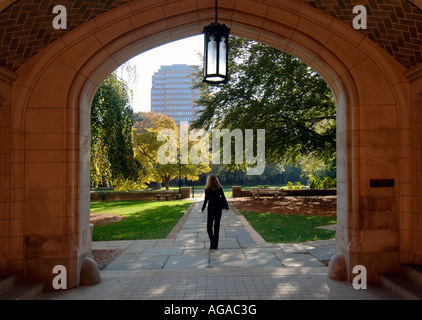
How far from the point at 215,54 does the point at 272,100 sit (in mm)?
11433

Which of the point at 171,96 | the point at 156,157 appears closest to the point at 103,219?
the point at 156,157

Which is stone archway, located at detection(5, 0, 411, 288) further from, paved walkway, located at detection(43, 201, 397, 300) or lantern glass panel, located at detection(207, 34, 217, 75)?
lantern glass panel, located at detection(207, 34, 217, 75)

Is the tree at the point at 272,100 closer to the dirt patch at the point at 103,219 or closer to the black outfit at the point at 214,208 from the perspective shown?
the dirt patch at the point at 103,219

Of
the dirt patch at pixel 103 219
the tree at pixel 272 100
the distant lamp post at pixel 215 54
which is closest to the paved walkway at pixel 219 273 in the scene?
the distant lamp post at pixel 215 54

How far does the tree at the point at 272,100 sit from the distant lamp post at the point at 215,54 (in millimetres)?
10340

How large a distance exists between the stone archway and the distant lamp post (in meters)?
1.17

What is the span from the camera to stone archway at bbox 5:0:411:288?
4.32 metres

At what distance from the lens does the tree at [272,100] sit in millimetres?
13523

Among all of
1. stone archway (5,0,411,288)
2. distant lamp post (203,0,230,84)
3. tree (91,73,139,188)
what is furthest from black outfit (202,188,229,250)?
tree (91,73,139,188)

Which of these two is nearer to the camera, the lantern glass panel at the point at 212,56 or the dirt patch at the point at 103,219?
the lantern glass panel at the point at 212,56

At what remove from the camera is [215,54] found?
3670mm

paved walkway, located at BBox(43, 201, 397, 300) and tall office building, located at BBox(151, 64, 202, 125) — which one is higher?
tall office building, located at BBox(151, 64, 202, 125)

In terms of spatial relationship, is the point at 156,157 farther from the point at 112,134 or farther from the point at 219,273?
the point at 219,273
